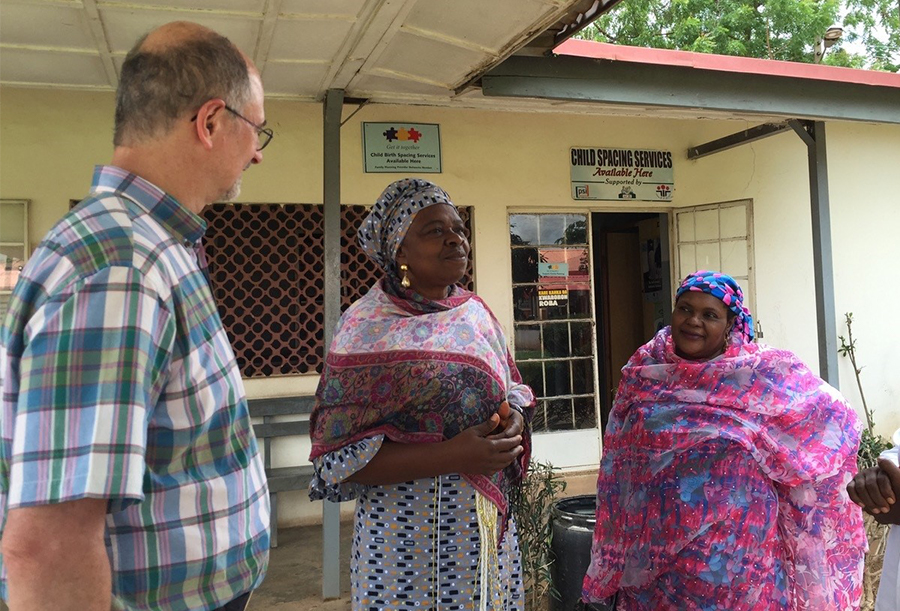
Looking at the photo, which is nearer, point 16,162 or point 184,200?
point 184,200

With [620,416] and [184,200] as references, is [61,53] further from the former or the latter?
[620,416]

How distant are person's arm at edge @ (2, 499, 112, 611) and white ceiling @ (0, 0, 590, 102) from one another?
2.50 m

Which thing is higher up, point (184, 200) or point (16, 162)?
point (16, 162)

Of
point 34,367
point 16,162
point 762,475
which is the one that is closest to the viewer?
point 34,367

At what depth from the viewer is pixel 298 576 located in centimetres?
418

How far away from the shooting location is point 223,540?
1039mm

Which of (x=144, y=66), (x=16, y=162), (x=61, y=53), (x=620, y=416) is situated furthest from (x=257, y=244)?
(x=144, y=66)

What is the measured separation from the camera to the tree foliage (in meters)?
11.8

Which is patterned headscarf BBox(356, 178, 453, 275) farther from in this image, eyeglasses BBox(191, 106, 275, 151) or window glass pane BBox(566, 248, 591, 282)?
window glass pane BBox(566, 248, 591, 282)

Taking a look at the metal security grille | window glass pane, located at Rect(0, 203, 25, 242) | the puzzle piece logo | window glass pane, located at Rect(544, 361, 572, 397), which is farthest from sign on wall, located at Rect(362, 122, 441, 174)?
window glass pane, located at Rect(0, 203, 25, 242)

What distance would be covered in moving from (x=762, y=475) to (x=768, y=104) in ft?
10.7

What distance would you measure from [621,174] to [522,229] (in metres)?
1.06

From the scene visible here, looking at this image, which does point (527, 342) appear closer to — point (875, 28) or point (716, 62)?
point (716, 62)

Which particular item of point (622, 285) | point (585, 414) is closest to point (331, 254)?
point (585, 414)
